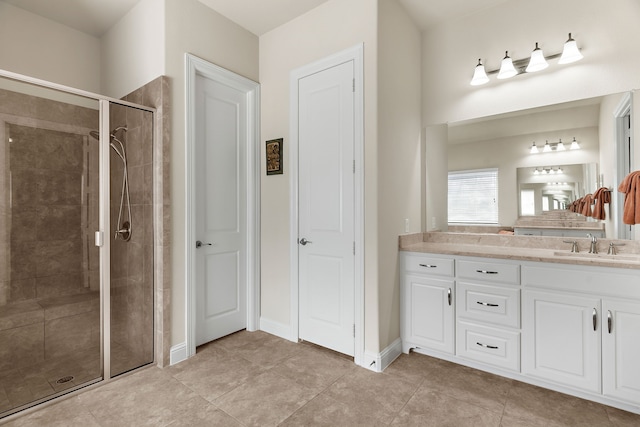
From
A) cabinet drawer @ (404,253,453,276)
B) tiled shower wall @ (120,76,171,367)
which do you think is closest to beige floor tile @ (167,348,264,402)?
tiled shower wall @ (120,76,171,367)

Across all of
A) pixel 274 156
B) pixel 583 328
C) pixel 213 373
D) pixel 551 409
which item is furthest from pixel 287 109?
pixel 551 409

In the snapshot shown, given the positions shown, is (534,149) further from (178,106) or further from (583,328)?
(178,106)

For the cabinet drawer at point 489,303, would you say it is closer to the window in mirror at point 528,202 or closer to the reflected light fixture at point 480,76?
the window in mirror at point 528,202

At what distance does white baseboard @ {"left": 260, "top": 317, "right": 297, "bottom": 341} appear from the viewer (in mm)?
3035

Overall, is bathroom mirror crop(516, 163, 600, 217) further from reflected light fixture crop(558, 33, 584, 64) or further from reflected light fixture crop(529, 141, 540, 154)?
reflected light fixture crop(558, 33, 584, 64)

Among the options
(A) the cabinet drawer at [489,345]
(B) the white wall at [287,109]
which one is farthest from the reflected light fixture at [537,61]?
(A) the cabinet drawer at [489,345]

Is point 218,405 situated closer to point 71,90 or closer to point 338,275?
point 338,275

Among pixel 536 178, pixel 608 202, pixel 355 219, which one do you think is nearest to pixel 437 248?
pixel 355 219

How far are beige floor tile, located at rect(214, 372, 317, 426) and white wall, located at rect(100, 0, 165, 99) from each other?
2.45m

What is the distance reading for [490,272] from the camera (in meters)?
2.35

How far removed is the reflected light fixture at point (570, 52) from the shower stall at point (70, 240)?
123 inches

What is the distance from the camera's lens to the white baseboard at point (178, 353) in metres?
2.51

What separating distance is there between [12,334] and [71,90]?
5.22 feet

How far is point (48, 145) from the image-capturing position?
2111 mm
